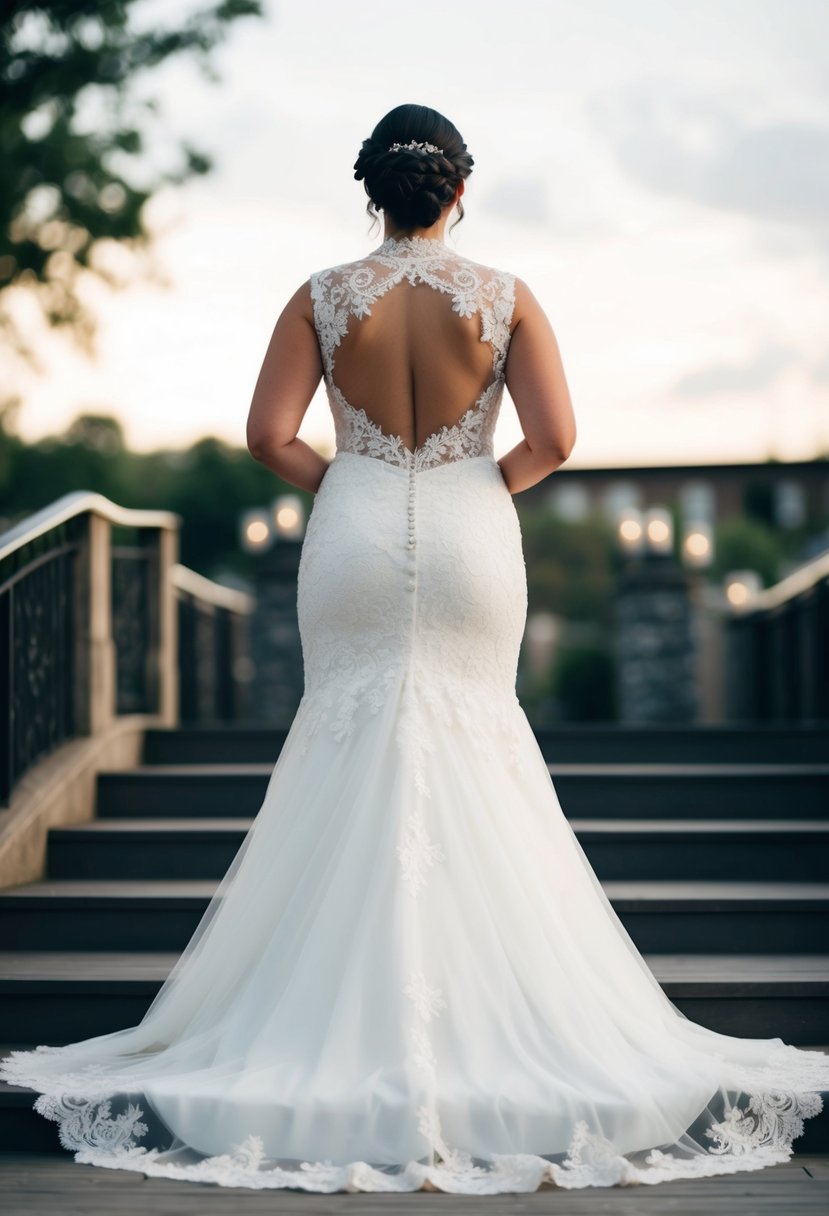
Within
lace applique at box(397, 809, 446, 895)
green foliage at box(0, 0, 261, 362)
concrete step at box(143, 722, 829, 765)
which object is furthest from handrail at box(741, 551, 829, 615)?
green foliage at box(0, 0, 261, 362)

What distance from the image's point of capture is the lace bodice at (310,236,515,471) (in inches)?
141

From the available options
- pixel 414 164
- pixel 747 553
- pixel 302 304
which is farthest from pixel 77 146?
pixel 747 553

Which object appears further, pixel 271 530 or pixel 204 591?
pixel 271 530

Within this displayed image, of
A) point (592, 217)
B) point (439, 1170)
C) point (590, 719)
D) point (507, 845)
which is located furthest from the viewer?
point (590, 719)

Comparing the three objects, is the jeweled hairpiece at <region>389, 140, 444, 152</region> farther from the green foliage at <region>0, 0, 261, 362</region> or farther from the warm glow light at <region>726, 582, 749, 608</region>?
the warm glow light at <region>726, 582, 749, 608</region>

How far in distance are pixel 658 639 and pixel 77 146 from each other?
29.5ft

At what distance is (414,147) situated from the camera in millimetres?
3502

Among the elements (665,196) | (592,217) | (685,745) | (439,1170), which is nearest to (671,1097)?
(439,1170)

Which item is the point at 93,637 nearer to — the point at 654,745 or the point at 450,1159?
the point at 654,745

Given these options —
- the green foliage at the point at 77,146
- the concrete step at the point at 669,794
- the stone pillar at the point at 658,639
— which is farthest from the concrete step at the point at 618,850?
the green foliage at the point at 77,146

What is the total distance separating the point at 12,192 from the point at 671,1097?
15.5 m

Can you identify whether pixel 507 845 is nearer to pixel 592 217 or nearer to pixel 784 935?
pixel 784 935

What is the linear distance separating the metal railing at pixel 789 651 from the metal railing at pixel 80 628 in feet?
11.3

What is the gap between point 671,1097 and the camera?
318cm
